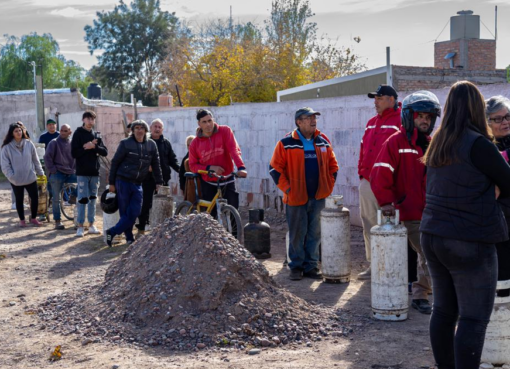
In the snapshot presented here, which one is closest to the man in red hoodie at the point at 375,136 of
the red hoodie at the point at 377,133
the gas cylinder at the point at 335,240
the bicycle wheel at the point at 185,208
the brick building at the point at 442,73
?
the red hoodie at the point at 377,133

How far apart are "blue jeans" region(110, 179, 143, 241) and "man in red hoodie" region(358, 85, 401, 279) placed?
393cm

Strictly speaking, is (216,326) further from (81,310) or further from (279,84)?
(279,84)

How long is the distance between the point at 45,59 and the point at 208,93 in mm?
32993

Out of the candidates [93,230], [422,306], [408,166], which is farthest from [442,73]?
[422,306]

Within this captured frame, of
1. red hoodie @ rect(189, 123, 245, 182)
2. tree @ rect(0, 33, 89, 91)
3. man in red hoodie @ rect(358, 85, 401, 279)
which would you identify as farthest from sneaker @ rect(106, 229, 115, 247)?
tree @ rect(0, 33, 89, 91)

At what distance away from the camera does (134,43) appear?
187ft

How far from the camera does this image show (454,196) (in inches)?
→ 161

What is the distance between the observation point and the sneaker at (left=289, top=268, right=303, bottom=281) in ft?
26.5

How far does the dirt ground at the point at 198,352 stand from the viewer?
5.22 metres

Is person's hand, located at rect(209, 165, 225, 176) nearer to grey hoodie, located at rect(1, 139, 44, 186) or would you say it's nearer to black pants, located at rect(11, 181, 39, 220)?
grey hoodie, located at rect(1, 139, 44, 186)

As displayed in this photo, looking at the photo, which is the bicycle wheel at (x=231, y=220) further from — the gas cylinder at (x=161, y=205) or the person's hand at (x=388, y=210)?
the person's hand at (x=388, y=210)

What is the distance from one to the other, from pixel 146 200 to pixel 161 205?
0.27 meters

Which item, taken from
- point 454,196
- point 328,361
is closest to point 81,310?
point 328,361

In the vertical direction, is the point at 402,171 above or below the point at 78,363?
above
